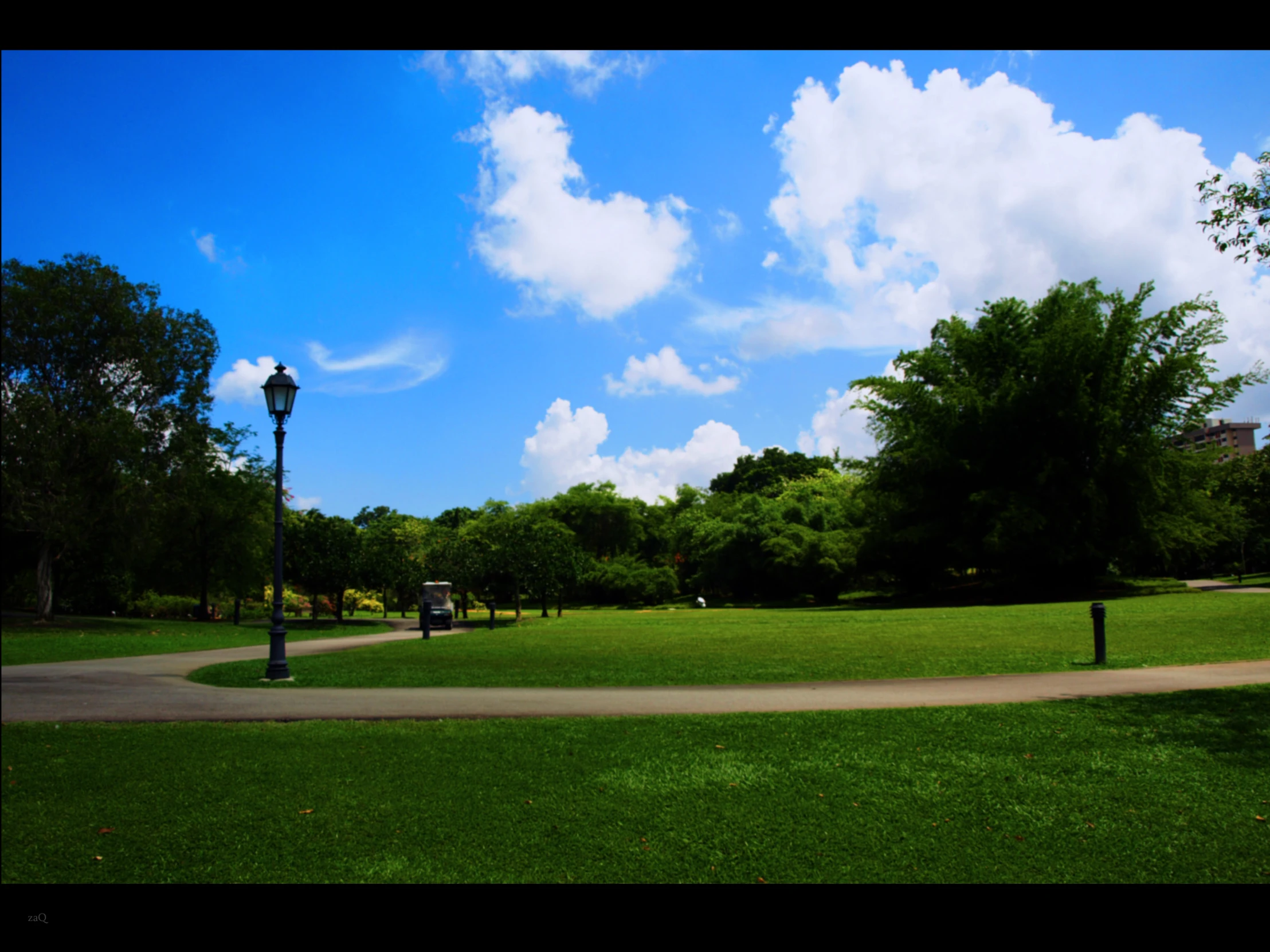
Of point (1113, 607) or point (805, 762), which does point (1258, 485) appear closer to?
point (1113, 607)

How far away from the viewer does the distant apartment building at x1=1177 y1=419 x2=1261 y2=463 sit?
3847cm

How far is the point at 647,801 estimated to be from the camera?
→ 534cm

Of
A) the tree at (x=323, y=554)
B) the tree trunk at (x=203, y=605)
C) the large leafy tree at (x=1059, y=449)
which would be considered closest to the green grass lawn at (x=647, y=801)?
the tree at (x=323, y=554)

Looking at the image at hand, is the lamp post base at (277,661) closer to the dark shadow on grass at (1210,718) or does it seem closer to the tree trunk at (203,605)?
the dark shadow on grass at (1210,718)

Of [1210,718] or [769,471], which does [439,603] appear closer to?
[1210,718]

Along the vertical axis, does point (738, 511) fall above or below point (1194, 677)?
above

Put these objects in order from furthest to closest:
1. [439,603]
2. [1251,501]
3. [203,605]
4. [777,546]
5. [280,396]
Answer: [1251,501] < [777,546] < [439,603] < [203,605] < [280,396]

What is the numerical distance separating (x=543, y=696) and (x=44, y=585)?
8067 mm

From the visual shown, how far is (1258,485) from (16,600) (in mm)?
59192

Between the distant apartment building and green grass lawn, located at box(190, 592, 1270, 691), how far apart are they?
59.4 feet

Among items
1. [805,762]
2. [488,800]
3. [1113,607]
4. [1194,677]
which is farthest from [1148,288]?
[488,800]

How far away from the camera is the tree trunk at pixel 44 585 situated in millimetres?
2125

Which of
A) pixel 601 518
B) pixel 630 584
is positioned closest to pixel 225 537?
pixel 630 584
